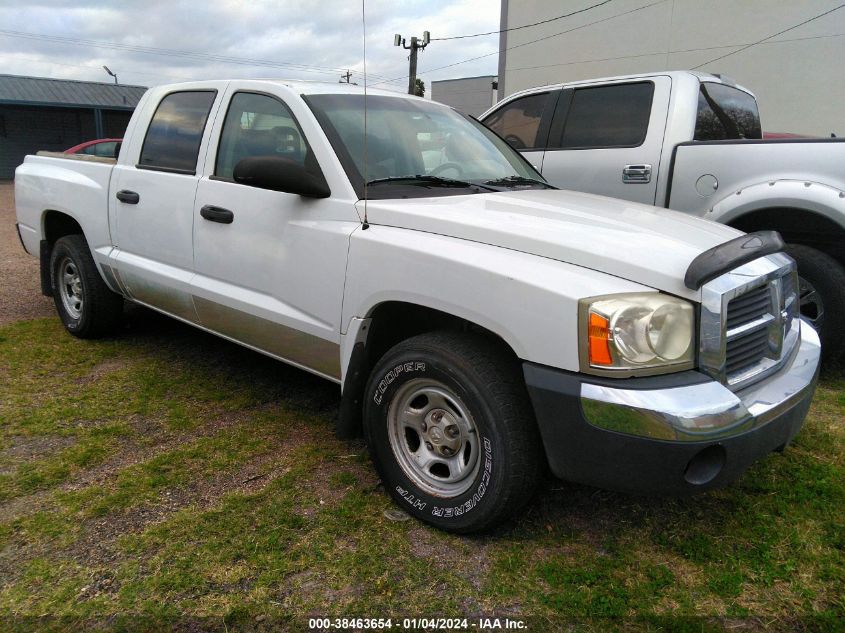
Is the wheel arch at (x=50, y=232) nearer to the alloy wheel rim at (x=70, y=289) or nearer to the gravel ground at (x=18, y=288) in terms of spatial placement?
the alloy wheel rim at (x=70, y=289)

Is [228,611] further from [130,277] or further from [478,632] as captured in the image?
[130,277]

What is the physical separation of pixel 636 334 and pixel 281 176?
164 cm

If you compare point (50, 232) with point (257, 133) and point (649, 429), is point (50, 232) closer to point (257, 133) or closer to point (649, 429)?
point (257, 133)

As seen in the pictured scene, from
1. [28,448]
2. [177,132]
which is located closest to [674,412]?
[28,448]

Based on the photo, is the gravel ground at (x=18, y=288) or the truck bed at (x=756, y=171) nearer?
the truck bed at (x=756, y=171)

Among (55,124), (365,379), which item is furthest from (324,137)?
(55,124)

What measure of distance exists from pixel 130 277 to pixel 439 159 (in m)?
2.18

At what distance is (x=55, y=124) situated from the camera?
3019 cm

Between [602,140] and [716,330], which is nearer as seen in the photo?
[716,330]

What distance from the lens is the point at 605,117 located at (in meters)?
5.32

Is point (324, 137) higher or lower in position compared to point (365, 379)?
higher

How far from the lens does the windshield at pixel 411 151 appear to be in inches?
120

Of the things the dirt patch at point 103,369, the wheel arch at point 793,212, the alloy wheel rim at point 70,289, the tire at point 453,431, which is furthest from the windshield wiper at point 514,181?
the alloy wheel rim at point 70,289

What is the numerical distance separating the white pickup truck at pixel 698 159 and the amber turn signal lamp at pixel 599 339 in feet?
8.69
